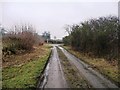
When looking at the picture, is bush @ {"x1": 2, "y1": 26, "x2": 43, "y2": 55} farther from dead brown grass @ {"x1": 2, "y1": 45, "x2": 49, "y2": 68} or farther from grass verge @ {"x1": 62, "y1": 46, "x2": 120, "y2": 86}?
grass verge @ {"x1": 62, "y1": 46, "x2": 120, "y2": 86}

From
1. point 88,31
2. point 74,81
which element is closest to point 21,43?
point 88,31

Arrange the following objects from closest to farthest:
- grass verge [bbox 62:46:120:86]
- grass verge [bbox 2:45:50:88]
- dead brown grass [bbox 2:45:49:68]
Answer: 1. grass verge [bbox 2:45:50:88]
2. grass verge [bbox 62:46:120:86]
3. dead brown grass [bbox 2:45:49:68]

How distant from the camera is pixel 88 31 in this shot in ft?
96.1

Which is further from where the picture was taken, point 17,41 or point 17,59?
point 17,41

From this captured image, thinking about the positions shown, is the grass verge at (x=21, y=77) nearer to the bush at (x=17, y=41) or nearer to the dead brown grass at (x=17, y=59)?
the dead brown grass at (x=17, y=59)

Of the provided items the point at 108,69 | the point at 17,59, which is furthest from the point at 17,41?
the point at 108,69

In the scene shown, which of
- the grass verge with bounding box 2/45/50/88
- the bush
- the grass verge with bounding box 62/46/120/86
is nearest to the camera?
the grass verge with bounding box 2/45/50/88

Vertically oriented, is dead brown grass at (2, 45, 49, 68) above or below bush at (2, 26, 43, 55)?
below

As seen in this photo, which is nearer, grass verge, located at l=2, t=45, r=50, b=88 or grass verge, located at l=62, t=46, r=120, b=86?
grass verge, located at l=2, t=45, r=50, b=88

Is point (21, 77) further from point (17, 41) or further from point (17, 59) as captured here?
point (17, 41)

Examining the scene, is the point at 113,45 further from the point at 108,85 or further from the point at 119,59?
the point at 108,85

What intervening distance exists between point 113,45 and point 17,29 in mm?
22428

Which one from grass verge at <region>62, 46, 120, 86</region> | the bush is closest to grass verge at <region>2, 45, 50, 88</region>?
grass verge at <region>62, 46, 120, 86</region>

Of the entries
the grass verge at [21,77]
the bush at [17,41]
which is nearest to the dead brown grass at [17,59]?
the bush at [17,41]
